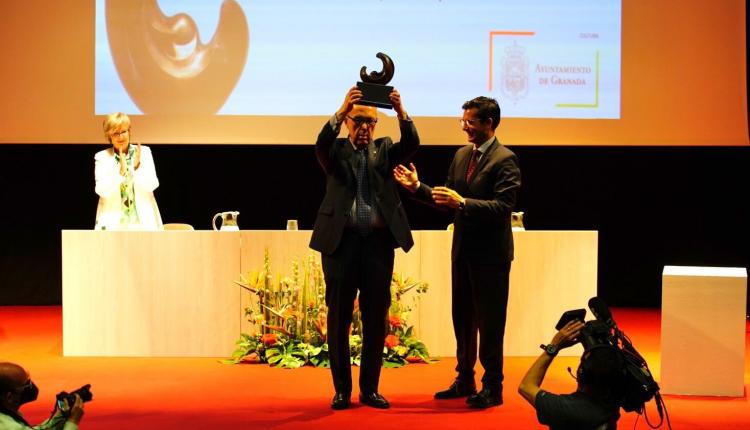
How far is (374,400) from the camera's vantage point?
4355mm

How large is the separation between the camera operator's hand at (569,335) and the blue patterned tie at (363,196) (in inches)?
77.3

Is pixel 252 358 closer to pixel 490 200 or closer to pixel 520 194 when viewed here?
pixel 490 200

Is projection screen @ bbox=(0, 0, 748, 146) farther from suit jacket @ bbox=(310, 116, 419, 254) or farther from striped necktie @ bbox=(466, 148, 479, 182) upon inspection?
suit jacket @ bbox=(310, 116, 419, 254)

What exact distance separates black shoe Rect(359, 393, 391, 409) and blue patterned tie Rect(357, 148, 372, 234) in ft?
2.45

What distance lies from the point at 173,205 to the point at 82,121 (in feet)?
3.94

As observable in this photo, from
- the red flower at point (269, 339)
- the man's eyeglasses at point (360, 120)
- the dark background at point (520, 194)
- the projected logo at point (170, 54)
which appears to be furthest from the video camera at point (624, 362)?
the dark background at point (520, 194)

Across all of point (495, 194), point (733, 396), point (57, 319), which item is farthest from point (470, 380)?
point (57, 319)

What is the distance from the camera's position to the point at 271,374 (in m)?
5.19

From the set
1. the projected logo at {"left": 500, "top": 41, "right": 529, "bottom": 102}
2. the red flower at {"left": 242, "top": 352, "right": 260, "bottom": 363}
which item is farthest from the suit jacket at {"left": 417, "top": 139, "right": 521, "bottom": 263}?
the projected logo at {"left": 500, "top": 41, "right": 529, "bottom": 102}

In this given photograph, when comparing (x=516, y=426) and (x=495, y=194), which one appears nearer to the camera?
(x=516, y=426)

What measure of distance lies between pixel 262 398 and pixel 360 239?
923mm

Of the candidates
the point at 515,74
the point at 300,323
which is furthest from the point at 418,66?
the point at 300,323

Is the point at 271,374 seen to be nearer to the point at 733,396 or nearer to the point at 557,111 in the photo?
the point at 733,396

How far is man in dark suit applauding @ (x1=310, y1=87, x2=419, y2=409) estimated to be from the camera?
434 centimetres
